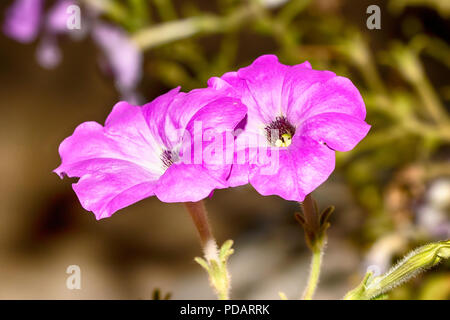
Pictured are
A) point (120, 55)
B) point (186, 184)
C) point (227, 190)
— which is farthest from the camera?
point (227, 190)

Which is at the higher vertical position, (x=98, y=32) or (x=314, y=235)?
(x=98, y=32)

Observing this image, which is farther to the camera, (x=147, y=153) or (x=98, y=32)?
(x=98, y=32)

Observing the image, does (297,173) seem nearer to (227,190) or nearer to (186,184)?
(186,184)

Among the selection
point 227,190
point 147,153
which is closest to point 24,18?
point 147,153

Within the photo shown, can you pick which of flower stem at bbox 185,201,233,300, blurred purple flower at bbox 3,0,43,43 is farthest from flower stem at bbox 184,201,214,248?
blurred purple flower at bbox 3,0,43,43

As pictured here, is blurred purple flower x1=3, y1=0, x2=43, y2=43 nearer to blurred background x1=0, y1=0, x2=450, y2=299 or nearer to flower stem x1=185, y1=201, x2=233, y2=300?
blurred background x1=0, y1=0, x2=450, y2=299

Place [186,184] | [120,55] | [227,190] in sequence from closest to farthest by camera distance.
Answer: [186,184]
[120,55]
[227,190]

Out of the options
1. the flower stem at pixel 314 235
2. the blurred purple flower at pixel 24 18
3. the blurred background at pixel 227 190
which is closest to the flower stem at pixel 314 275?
the flower stem at pixel 314 235
